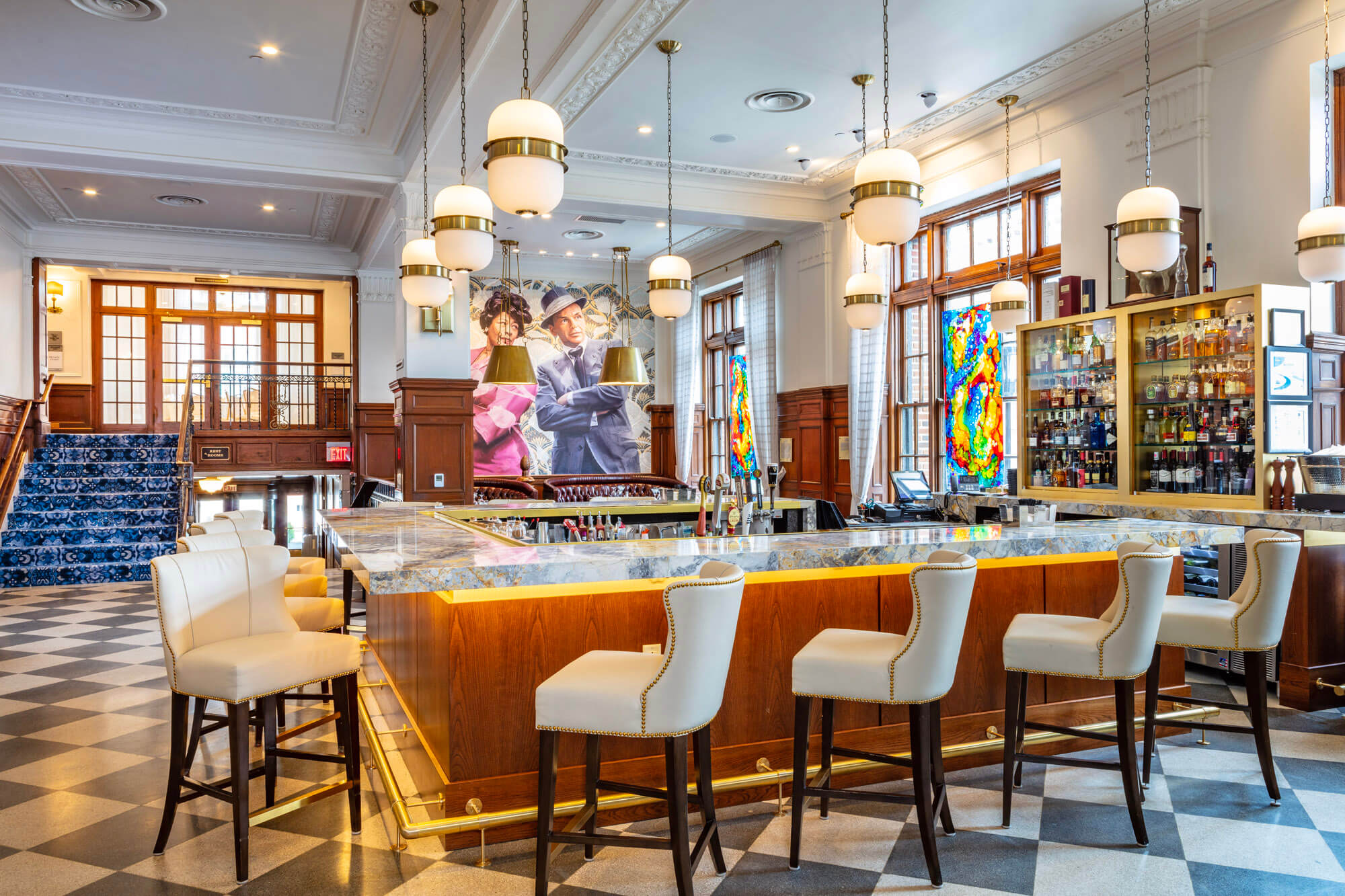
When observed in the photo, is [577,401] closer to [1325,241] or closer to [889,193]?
[889,193]

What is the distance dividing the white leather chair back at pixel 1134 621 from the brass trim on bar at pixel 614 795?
0.47m

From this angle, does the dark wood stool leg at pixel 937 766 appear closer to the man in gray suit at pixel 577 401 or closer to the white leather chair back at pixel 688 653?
the white leather chair back at pixel 688 653

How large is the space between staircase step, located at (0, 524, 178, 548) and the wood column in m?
3.52

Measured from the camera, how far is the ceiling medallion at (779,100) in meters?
7.07

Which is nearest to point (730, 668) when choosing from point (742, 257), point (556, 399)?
point (742, 257)

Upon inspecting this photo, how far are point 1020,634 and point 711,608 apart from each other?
139 cm

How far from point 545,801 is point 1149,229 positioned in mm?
3591

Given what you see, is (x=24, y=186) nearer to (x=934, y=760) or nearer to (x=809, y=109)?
(x=809, y=109)

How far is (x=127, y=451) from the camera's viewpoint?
39.5 ft

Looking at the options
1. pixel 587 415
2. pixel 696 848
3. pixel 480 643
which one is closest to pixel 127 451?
pixel 587 415

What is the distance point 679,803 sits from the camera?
97.7 inches

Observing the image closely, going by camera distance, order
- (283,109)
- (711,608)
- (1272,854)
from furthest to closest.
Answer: (283,109), (1272,854), (711,608)

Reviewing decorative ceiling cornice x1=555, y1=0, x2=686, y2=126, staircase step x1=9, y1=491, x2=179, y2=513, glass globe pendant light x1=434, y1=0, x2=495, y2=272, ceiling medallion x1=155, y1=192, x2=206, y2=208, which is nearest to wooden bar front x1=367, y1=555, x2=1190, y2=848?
glass globe pendant light x1=434, y1=0, x2=495, y2=272

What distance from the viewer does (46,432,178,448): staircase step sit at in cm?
1199
